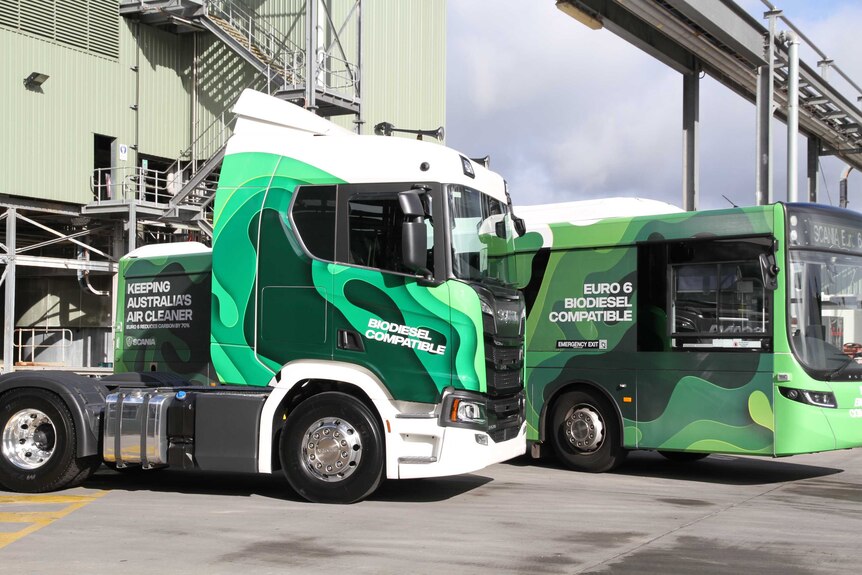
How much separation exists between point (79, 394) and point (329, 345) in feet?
9.07

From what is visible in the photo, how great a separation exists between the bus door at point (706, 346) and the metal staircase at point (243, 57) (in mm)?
18740

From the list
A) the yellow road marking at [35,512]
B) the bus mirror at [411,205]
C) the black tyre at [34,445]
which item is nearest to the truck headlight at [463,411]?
the bus mirror at [411,205]

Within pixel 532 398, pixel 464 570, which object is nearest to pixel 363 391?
pixel 464 570

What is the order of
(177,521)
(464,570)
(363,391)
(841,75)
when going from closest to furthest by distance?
(464,570)
(177,521)
(363,391)
(841,75)

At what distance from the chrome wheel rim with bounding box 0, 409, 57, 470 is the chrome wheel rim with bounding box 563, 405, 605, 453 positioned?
20.0 ft

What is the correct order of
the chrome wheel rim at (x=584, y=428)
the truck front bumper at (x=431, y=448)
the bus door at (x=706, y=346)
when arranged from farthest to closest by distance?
1. the chrome wheel rim at (x=584, y=428)
2. the bus door at (x=706, y=346)
3. the truck front bumper at (x=431, y=448)

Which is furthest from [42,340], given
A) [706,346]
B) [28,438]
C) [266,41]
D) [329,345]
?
[706,346]

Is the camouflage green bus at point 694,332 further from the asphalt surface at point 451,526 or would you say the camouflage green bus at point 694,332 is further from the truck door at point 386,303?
the truck door at point 386,303

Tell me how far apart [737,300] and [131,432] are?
265 inches

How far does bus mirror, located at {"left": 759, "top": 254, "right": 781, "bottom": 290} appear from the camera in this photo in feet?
34.8

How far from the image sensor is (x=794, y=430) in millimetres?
10617

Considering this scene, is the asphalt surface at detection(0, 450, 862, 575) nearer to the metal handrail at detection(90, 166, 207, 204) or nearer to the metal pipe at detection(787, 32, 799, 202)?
the metal pipe at detection(787, 32, 799, 202)

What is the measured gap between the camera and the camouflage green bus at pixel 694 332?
1077cm

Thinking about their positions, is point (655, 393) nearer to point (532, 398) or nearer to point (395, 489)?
point (532, 398)
